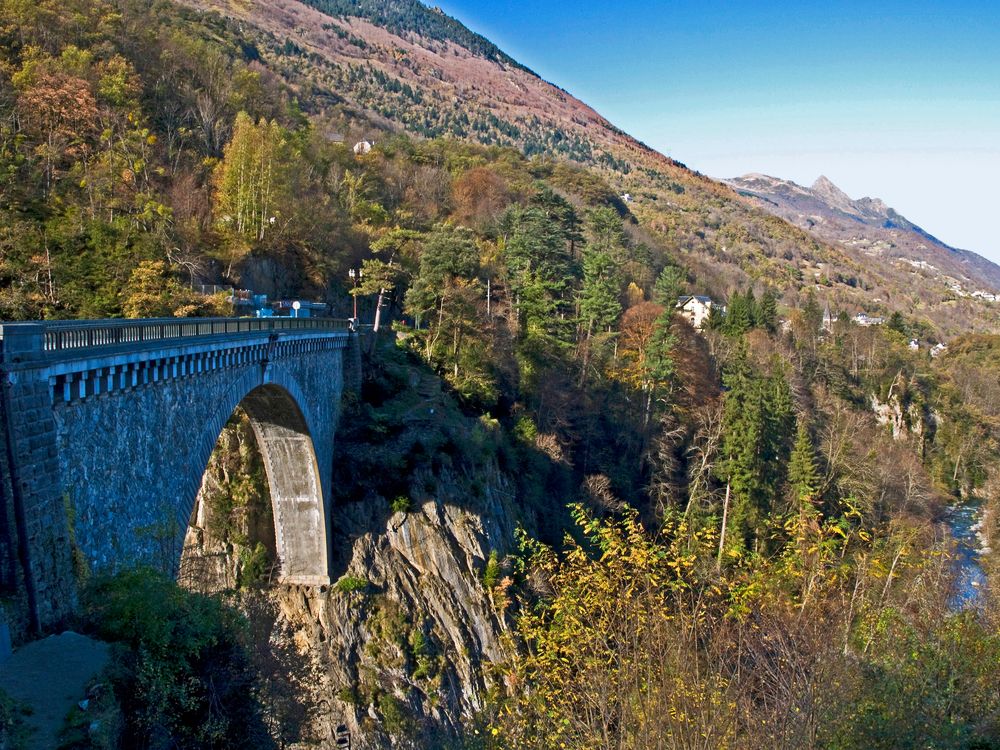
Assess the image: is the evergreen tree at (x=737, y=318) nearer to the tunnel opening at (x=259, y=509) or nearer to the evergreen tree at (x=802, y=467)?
the evergreen tree at (x=802, y=467)

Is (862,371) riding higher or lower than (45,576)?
lower

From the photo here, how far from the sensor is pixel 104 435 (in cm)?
1151

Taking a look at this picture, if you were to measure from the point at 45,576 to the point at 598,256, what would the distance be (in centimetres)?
4196

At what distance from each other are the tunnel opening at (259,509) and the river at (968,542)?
20675 mm

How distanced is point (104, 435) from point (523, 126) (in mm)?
144532

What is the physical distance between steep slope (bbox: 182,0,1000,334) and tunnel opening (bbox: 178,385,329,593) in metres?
50.6

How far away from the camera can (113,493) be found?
38.6ft

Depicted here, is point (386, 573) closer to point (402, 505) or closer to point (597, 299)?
point (402, 505)

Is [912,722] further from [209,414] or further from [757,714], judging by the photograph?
[209,414]

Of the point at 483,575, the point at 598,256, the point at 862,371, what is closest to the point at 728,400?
the point at 598,256

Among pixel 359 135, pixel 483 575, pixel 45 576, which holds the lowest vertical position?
pixel 483 575

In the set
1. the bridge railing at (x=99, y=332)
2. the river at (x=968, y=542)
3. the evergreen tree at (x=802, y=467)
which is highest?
the bridge railing at (x=99, y=332)

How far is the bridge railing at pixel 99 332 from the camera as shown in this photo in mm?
9484

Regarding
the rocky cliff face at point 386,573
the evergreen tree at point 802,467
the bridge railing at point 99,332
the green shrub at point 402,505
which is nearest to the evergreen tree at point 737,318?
the evergreen tree at point 802,467
